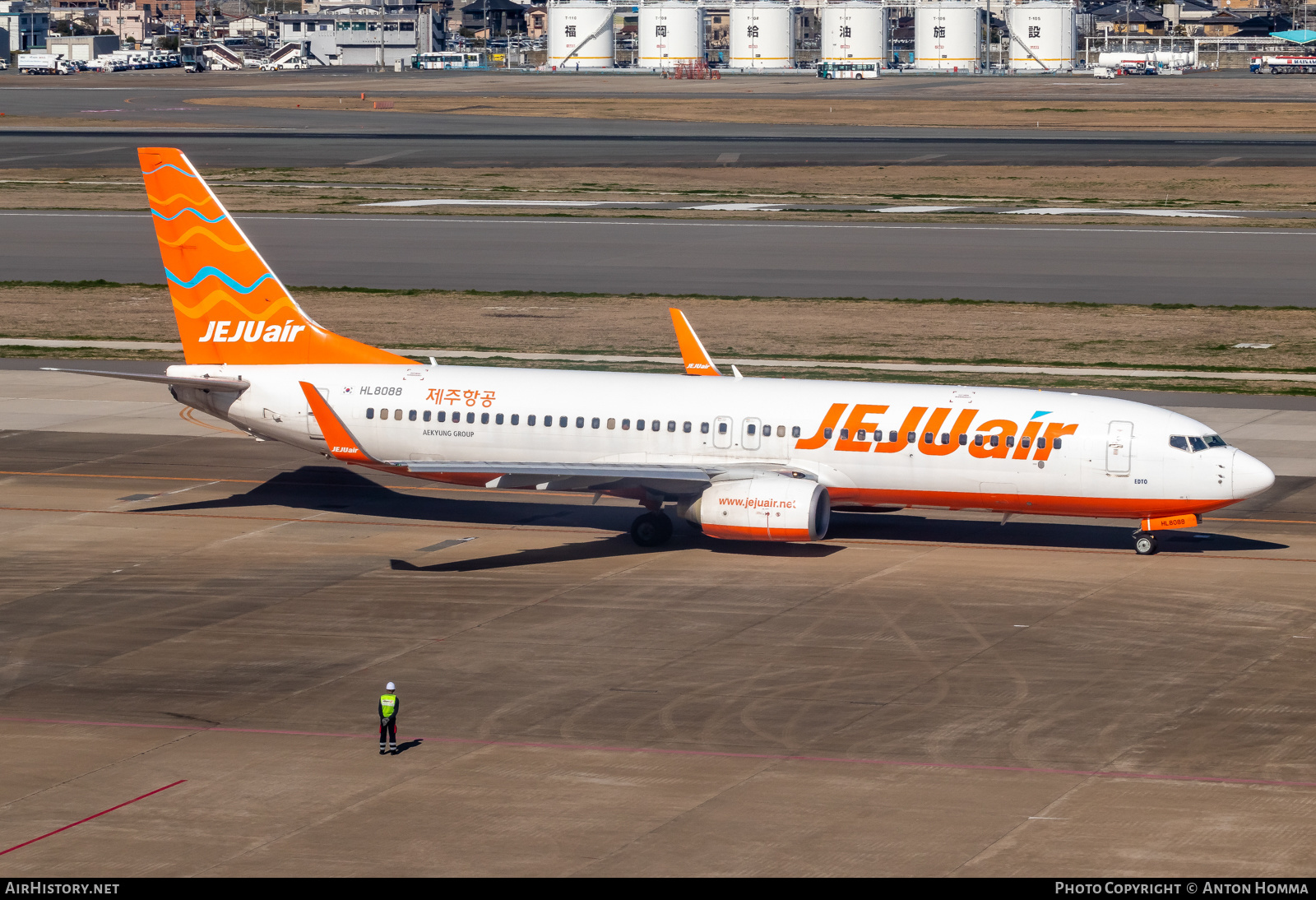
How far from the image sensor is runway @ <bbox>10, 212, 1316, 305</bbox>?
85.0m

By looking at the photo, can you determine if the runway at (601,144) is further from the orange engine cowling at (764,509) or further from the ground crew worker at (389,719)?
the ground crew worker at (389,719)

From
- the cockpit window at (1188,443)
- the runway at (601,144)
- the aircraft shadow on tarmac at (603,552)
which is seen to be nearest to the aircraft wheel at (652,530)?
the aircraft shadow on tarmac at (603,552)

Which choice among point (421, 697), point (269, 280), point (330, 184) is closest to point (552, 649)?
point (421, 697)

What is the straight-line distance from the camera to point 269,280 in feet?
153

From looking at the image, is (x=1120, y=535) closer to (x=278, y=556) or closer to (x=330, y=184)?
(x=278, y=556)

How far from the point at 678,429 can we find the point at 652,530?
8.50 feet

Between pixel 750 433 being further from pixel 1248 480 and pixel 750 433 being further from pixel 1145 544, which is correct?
pixel 1248 480

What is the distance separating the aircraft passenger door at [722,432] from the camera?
4291cm

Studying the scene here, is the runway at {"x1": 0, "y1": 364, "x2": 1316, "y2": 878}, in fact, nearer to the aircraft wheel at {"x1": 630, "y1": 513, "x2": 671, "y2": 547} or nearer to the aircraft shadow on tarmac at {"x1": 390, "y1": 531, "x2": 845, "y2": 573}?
the aircraft shadow on tarmac at {"x1": 390, "y1": 531, "x2": 845, "y2": 573}

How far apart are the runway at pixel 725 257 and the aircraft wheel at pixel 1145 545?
40.0 metres

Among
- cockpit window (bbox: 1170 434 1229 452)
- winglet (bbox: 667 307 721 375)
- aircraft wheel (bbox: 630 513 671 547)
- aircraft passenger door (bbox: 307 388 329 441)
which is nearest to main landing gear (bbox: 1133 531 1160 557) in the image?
cockpit window (bbox: 1170 434 1229 452)

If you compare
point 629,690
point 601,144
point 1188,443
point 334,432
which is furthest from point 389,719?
point 601,144

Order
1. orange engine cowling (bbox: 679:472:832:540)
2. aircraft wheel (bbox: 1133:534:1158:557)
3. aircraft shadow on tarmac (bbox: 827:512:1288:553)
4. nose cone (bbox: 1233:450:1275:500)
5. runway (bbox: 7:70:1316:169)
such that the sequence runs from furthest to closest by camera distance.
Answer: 1. runway (bbox: 7:70:1316:169)
2. aircraft shadow on tarmac (bbox: 827:512:1288:553)
3. aircraft wheel (bbox: 1133:534:1158:557)
4. orange engine cowling (bbox: 679:472:832:540)
5. nose cone (bbox: 1233:450:1275:500)

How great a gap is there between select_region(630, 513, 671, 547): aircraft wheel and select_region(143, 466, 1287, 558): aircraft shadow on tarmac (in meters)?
0.23
